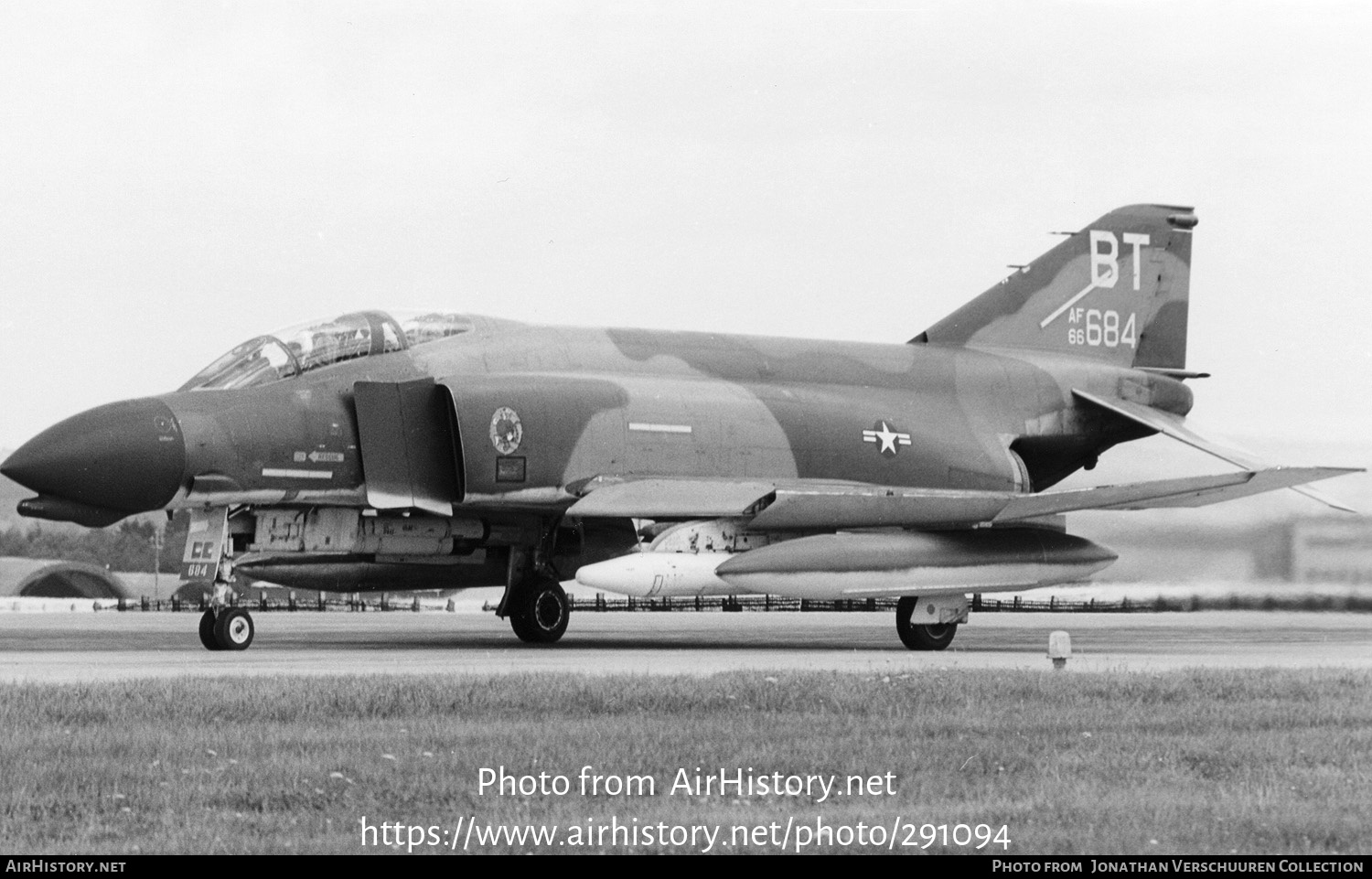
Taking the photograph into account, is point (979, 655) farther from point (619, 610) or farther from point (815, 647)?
point (619, 610)

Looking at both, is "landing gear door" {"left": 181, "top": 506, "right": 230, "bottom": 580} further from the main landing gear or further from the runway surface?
the main landing gear

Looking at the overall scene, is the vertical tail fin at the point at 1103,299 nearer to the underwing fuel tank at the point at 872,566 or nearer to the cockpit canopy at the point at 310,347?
the underwing fuel tank at the point at 872,566

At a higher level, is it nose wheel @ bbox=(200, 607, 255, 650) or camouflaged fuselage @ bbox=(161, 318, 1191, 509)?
camouflaged fuselage @ bbox=(161, 318, 1191, 509)

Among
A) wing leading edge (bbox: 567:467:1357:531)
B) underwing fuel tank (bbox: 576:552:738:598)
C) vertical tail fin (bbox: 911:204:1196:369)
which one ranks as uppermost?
vertical tail fin (bbox: 911:204:1196:369)

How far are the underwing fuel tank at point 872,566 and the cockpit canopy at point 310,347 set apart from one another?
3.07m

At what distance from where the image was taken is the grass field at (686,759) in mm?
6234

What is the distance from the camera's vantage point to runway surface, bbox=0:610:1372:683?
512 inches

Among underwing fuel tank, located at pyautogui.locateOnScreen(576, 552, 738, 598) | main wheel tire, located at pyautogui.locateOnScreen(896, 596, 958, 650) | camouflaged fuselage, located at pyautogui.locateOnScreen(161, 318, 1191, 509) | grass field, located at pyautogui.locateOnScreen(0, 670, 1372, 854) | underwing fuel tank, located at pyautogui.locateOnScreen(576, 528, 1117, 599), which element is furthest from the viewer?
main wheel tire, located at pyautogui.locateOnScreen(896, 596, 958, 650)

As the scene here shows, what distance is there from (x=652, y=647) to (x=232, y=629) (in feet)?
12.9

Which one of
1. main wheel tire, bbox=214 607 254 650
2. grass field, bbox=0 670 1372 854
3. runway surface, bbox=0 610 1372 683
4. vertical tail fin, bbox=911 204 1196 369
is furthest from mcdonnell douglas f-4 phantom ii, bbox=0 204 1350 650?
grass field, bbox=0 670 1372 854

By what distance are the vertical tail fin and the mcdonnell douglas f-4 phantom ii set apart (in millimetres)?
1267

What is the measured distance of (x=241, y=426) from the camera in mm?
15258

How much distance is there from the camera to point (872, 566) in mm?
15688

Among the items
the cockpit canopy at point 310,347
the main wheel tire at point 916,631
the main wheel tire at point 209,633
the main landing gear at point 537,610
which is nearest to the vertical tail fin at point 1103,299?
the main wheel tire at point 916,631
